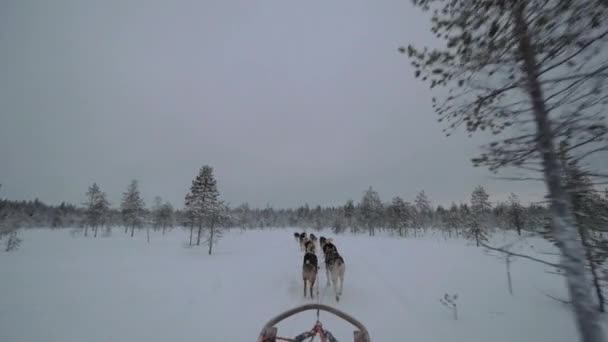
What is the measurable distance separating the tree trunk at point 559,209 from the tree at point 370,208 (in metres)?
57.6

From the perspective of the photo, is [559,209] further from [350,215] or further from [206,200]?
[350,215]

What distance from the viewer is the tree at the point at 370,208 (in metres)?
58.1

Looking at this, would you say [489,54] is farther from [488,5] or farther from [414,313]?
[414,313]

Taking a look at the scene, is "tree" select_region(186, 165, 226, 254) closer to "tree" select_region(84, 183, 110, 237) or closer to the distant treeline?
the distant treeline

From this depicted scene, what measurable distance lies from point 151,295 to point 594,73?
16038 millimetres

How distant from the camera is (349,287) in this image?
10633 millimetres

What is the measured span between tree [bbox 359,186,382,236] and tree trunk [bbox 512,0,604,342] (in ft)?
189

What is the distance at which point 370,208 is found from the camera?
5816 cm

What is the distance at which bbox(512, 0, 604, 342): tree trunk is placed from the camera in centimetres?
262

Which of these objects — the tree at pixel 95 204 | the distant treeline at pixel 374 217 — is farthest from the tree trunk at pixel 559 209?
the tree at pixel 95 204

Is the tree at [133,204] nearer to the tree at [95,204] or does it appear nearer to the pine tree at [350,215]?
the tree at [95,204]

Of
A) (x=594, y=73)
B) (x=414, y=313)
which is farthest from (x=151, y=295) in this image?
(x=594, y=73)

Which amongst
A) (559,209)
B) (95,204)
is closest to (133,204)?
(95,204)

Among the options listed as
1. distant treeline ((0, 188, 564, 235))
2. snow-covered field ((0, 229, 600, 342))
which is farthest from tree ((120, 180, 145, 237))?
snow-covered field ((0, 229, 600, 342))
